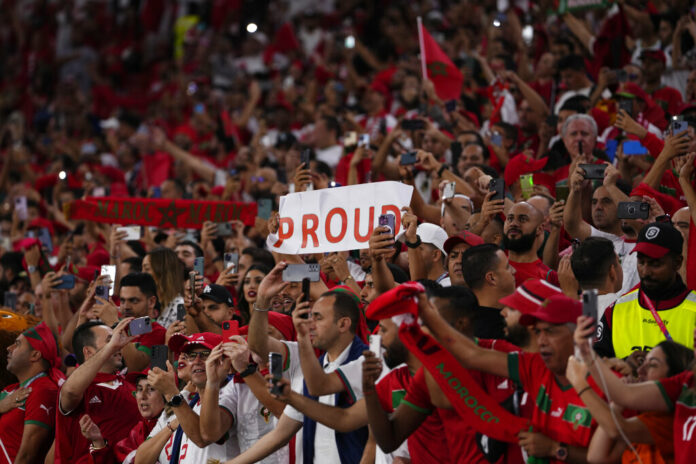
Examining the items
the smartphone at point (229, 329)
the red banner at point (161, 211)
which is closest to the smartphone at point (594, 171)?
the smartphone at point (229, 329)

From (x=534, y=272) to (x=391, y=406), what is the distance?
161 centimetres

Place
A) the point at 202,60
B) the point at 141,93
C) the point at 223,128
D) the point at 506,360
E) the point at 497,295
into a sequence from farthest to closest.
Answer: the point at 141,93 → the point at 202,60 → the point at 223,128 → the point at 497,295 → the point at 506,360

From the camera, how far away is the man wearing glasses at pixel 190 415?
4.98m

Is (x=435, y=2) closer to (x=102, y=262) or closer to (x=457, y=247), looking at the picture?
(x=102, y=262)

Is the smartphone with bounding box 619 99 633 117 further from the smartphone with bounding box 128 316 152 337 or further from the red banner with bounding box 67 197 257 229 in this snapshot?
the smartphone with bounding box 128 316 152 337

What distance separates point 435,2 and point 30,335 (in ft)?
31.3

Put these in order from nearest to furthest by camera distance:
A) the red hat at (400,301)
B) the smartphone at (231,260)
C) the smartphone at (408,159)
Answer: the red hat at (400,301) < the smartphone at (231,260) < the smartphone at (408,159)

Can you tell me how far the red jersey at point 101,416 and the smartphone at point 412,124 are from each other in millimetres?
3447

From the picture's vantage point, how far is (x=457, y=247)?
542 cm

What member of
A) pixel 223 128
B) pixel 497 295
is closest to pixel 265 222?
pixel 497 295

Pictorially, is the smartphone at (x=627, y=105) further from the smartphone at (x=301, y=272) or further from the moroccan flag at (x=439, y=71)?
the smartphone at (x=301, y=272)

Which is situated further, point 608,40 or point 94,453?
point 608,40

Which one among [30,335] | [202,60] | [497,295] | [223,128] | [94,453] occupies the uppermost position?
[202,60]

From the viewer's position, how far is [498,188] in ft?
19.5
